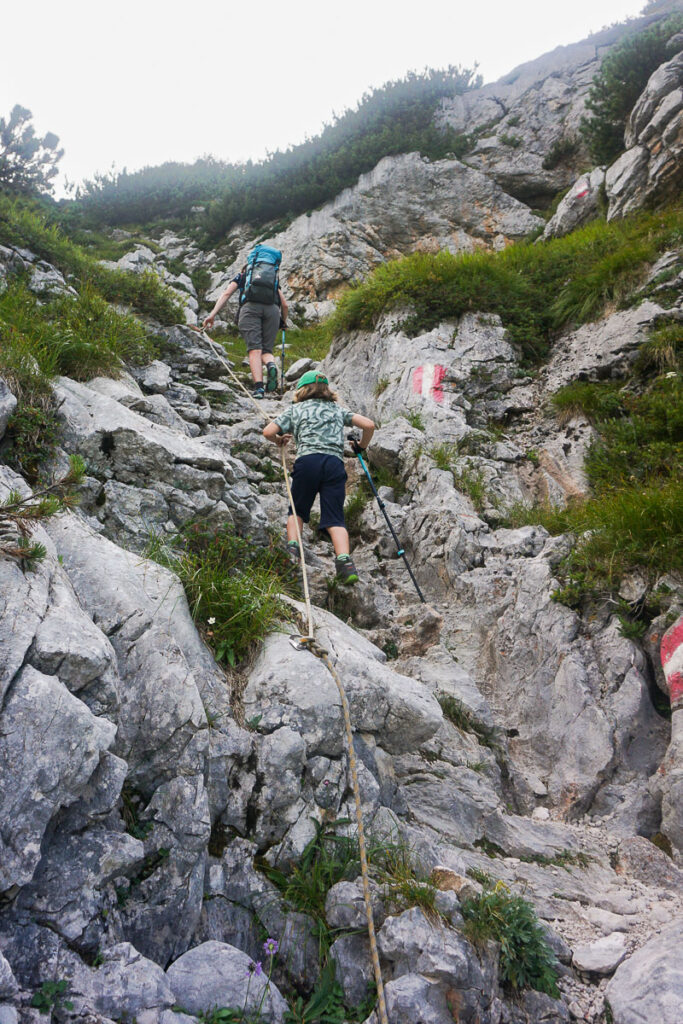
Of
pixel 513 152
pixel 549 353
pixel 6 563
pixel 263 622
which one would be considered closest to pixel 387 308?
pixel 549 353

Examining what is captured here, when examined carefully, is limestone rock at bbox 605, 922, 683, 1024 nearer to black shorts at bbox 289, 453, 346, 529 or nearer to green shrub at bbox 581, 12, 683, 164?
black shorts at bbox 289, 453, 346, 529

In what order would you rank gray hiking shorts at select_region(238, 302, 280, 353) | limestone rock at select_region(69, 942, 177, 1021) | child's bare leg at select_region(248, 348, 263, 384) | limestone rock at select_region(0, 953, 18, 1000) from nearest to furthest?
1. limestone rock at select_region(0, 953, 18, 1000)
2. limestone rock at select_region(69, 942, 177, 1021)
3. gray hiking shorts at select_region(238, 302, 280, 353)
4. child's bare leg at select_region(248, 348, 263, 384)

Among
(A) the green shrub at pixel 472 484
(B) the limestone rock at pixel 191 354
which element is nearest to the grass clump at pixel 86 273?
(B) the limestone rock at pixel 191 354

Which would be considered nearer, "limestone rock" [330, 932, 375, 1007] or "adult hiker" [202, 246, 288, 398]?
"limestone rock" [330, 932, 375, 1007]

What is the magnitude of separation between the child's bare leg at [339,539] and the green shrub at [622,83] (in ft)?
49.5

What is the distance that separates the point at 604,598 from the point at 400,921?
12.5ft

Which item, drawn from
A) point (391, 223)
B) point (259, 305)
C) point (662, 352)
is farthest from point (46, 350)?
point (391, 223)

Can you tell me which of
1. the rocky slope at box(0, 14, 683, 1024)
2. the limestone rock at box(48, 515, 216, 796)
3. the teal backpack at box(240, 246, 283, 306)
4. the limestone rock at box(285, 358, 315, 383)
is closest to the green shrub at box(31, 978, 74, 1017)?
the rocky slope at box(0, 14, 683, 1024)

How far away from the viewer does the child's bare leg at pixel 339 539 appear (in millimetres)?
5980

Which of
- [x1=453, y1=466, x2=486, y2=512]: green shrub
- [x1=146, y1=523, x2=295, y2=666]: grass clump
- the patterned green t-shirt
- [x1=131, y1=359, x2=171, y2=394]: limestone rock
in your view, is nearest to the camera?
[x1=146, y1=523, x2=295, y2=666]: grass clump

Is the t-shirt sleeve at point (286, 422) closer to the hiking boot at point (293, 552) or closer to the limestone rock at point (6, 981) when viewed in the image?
the hiking boot at point (293, 552)

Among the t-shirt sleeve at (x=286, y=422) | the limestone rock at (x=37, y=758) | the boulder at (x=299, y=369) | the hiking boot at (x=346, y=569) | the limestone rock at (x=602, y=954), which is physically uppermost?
the limestone rock at (x=37, y=758)

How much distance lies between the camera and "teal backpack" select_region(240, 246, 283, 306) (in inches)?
384

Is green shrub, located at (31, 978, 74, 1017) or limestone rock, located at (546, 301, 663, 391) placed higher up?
green shrub, located at (31, 978, 74, 1017)
